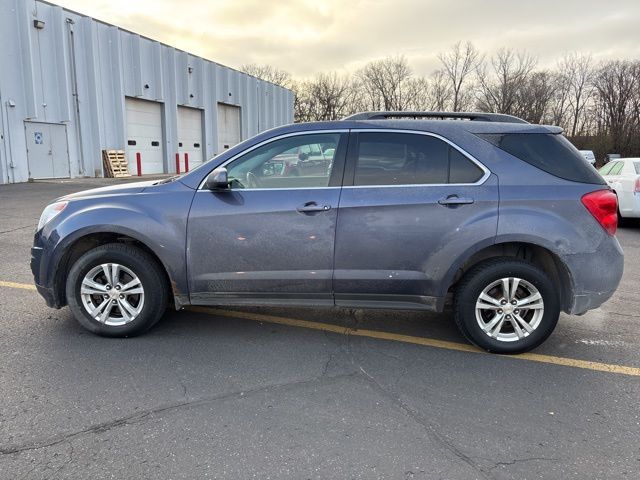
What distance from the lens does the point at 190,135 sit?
29.3 metres

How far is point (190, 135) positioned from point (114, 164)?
7.69 metres

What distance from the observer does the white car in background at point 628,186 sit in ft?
31.4

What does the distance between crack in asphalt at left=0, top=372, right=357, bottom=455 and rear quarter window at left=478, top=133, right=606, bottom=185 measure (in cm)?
210

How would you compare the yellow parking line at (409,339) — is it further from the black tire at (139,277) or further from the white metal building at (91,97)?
the white metal building at (91,97)

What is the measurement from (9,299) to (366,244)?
12.5 feet

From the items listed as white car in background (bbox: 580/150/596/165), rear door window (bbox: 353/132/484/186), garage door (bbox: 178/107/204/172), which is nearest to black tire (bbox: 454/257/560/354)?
rear door window (bbox: 353/132/484/186)

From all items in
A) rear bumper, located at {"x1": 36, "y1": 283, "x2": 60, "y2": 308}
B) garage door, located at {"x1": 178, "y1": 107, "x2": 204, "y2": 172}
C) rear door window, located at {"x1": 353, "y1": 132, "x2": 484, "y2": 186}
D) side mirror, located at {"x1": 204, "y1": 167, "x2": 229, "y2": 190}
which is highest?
garage door, located at {"x1": 178, "y1": 107, "x2": 204, "y2": 172}

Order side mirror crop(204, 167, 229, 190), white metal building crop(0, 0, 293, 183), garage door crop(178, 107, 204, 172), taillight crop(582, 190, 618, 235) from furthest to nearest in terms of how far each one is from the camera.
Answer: garage door crop(178, 107, 204, 172), white metal building crop(0, 0, 293, 183), side mirror crop(204, 167, 229, 190), taillight crop(582, 190, 618, 235)

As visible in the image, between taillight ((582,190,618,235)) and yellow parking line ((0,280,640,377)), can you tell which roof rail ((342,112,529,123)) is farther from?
yellow parking line ((0,280,640,377))

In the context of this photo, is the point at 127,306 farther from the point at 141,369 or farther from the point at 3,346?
the point at 3,346

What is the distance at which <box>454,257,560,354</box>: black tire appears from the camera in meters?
3.64

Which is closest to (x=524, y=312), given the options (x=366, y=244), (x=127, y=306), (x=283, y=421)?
(x=366, y=244)

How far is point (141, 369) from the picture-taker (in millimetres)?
3447

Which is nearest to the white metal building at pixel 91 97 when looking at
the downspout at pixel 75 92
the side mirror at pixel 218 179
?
the downspout at pixel 75 92
